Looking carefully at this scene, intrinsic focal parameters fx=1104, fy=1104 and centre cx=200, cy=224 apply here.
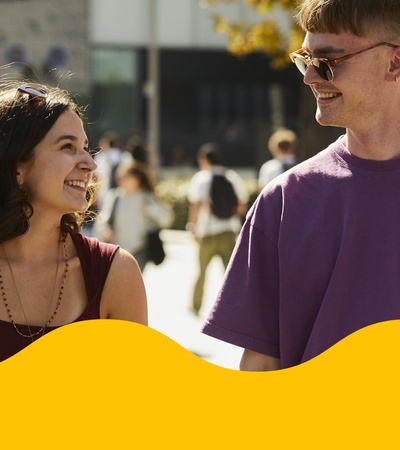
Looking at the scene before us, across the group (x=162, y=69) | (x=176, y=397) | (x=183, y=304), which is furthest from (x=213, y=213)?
(x=162, y=69)

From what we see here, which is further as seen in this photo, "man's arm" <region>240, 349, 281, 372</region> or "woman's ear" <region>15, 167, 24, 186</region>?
"woman's ear" <region>15, 167, 24, 186</region>

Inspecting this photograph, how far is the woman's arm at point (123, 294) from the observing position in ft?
11.1

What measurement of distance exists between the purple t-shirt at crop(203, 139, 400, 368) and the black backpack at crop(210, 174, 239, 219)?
8042mm

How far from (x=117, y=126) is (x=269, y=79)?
19.2 ft

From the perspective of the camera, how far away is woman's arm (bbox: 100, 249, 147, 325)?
133 inches

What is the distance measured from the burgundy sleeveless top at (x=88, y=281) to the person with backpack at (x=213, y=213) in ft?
24.8

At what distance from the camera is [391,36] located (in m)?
2.88

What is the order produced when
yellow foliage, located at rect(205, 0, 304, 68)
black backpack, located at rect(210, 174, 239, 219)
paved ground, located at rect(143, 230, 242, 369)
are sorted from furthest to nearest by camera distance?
1. yellow foliage, located at rect(205, 0, 304, 68)
2. black backpack, located at rect(210, 174, 239, 219)
3. paved ground, located at rect(143, 230, 242, 369)

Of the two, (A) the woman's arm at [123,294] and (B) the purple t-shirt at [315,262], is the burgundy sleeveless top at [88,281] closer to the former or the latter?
(A) the woman's arm at [123,294]

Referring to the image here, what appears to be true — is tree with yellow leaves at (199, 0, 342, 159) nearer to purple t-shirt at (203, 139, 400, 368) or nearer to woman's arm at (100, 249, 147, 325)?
woman's arm at (100, 249, 147, 325)

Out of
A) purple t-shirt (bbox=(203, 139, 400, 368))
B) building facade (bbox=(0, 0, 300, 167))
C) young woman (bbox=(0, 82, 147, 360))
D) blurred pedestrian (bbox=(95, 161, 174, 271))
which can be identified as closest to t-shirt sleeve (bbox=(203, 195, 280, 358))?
purple t-shirt (bbox=(203, 139, 400, 368))

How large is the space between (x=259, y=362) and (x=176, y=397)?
595 mm

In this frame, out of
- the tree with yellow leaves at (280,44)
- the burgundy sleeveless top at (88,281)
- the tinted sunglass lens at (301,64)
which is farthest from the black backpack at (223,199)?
the tinted sunglass lens at (301,64)

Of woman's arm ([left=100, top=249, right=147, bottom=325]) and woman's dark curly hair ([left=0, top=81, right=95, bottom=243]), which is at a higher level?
woman's dark curly hair ([left=0, top=81, right=95, bottom=243])
